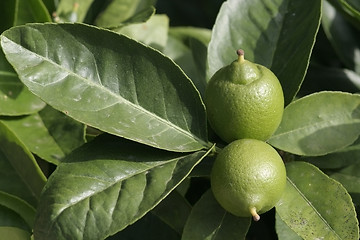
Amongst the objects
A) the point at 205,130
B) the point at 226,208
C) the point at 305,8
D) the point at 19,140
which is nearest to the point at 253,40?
the point at 305,8

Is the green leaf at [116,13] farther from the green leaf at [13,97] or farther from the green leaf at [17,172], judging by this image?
the green leaf at [17,172]

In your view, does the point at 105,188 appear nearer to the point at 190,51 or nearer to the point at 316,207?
the point at 316,207

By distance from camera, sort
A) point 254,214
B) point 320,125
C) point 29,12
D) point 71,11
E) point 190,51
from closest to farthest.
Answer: point 254,214 → point 320,125 → point 29,12 → point 71,11 → point 190,51

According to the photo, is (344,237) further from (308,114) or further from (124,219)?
(124,219)

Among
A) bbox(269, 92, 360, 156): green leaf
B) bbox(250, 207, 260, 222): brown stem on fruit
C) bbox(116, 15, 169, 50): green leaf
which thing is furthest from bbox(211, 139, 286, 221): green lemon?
bbox(116, 15, 169, 50): green leaf

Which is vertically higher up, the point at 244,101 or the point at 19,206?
the point at 244,101

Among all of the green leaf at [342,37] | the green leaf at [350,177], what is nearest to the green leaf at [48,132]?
the green leaf at [350,177]

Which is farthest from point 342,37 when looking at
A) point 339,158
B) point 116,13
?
point 116,13

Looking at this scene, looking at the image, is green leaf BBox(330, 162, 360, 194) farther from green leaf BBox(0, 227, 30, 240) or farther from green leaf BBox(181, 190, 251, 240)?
green leaf BBox(0, 227, 30, 240)
